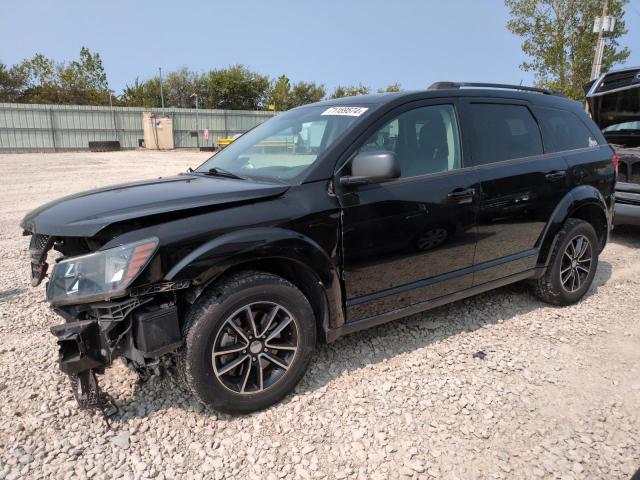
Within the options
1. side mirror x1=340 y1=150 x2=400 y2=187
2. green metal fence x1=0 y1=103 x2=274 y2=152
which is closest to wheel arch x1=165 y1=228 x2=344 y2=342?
side mirror x1=340 y1=150 x2=400 y2=187

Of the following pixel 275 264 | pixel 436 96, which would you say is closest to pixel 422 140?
pixel 436 96

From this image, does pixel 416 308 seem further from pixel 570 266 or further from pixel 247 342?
pixel 570 266

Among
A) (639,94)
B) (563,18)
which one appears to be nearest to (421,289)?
(639,94)

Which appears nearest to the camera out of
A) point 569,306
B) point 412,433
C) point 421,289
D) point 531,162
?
point 412,433

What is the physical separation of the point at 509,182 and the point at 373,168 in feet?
4.90

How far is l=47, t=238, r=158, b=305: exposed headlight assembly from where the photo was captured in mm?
2275

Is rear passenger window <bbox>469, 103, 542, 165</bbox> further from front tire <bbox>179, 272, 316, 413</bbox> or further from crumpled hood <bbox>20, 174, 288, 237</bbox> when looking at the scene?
front tire <bbox>179, 272, 316, 413</bbox>

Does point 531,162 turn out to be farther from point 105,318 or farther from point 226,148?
point 105,318

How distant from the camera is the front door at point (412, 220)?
9.80 ft

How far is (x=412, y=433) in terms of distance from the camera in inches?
104

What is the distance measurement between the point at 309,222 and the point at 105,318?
1.20 meters

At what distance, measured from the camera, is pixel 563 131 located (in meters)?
4.31

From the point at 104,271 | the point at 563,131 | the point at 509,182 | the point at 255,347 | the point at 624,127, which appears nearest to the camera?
the point at 104,271

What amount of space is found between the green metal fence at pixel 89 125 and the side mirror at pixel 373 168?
3330 centimetres
